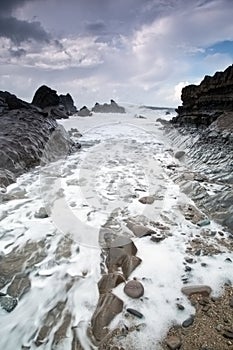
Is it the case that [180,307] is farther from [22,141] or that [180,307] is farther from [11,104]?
[11,104]

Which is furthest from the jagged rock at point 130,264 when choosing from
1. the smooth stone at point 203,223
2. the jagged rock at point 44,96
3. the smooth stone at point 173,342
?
the jagged rock at point 44,96

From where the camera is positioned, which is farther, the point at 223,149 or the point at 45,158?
the point at 45,158

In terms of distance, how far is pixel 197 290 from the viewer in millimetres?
2391

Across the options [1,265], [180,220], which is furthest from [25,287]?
[180,220]

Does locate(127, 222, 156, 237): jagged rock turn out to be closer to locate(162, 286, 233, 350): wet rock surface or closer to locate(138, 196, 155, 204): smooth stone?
locate(138, 196, 155, 204): smooth stone

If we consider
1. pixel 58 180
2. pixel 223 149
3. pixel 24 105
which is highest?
pixel 24 105

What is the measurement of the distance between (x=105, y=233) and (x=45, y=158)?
4641 mm

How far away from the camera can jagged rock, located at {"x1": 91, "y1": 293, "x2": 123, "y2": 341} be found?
203 cm

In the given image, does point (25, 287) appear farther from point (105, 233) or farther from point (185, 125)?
point (185, 125)

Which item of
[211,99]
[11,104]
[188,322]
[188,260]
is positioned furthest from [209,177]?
[11,104]

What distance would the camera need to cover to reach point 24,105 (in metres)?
13.6

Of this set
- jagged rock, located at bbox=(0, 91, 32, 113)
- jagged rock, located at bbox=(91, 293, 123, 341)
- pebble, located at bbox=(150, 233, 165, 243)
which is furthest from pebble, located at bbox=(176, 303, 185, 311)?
jagged rock, located at bbox=(0, 91, 32, 113)

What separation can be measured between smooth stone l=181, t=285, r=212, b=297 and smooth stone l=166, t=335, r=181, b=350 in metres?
0.49

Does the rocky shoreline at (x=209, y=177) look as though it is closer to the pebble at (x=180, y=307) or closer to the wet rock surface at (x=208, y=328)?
the wet rock surface at (x=208, y=328)
